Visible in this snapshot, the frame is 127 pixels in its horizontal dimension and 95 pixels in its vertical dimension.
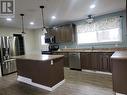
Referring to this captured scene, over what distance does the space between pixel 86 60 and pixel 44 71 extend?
7.82 ft

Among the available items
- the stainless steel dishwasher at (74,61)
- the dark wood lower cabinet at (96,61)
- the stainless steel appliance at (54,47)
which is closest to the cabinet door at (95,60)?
the dark wood lower cabinet at (96,61)

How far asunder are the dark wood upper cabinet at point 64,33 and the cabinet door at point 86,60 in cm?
115

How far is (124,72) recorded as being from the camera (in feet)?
8.76

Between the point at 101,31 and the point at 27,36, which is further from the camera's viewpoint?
the point at 27,36

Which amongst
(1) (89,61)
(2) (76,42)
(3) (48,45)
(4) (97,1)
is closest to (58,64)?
(1) (89,61)

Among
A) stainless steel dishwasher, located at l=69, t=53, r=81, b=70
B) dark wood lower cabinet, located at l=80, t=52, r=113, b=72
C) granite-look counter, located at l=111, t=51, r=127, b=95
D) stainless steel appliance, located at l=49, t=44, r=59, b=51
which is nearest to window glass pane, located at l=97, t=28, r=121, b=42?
dark wood lower cabinet, located at l=80, t=52, r=113, b=72

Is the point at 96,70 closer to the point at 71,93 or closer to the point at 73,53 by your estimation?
the point at 73,53

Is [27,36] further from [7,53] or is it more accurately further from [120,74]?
[120,74]

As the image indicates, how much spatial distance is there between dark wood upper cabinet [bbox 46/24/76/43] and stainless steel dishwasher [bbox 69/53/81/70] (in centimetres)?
87

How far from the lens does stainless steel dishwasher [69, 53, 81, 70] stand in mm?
5484

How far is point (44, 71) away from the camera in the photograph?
3.48 meters

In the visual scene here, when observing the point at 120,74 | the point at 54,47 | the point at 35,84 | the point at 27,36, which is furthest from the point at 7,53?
the point at 120,74

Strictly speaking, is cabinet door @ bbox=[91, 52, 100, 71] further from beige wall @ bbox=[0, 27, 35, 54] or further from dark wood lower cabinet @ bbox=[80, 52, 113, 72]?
beige wall @ bbox=[0, 27, 35, 54]

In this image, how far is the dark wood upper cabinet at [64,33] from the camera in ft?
19.7
